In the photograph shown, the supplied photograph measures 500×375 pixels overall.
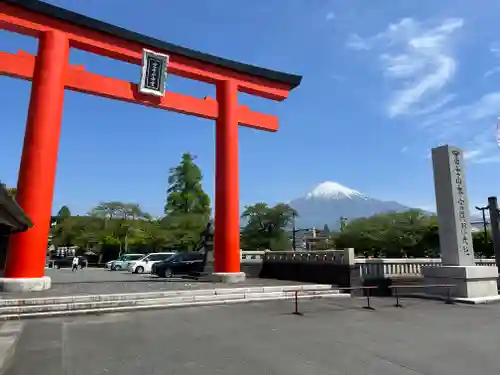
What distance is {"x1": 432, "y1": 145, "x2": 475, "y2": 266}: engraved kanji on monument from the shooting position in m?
12.7

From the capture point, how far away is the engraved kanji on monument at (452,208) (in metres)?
12.7

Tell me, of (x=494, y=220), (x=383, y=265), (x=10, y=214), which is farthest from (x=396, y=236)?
(x=10, y=214)

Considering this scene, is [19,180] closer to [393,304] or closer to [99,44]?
[99,44]

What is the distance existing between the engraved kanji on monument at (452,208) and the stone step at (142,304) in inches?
159

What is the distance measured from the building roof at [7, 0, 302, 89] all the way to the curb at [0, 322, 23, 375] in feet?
34.9

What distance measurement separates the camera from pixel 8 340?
19.9ft

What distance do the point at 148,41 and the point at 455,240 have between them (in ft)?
45.2

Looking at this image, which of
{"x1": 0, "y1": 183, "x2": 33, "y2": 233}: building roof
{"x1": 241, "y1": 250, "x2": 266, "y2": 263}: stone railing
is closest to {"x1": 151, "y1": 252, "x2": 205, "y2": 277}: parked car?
{"x1": 241, "y1": 250, "x2": 266, "y2": 263}: stone railing

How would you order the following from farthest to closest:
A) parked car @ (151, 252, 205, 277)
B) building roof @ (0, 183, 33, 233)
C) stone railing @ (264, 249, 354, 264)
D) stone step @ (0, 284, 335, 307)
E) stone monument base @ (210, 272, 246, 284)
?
parked car @ (151, 252, 205, 277)
stone monument base @ (210, 272, 246, 284)
stone railing @ (264, 249, 354, 264)
stone step @ (0, 284, 335, 307)
building roof @ (0, 183, 33, 233)

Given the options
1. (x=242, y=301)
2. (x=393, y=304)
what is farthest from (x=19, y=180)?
(x=393, y=304)

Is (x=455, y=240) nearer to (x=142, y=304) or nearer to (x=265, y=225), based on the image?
(x=142, y=304)

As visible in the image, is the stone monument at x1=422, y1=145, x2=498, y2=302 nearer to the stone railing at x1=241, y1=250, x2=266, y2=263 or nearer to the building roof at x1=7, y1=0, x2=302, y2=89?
the building roof at x1=7, y1=0, x2=302, y2=89

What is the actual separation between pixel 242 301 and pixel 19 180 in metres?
8.23

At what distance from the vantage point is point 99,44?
13945 millimetres
